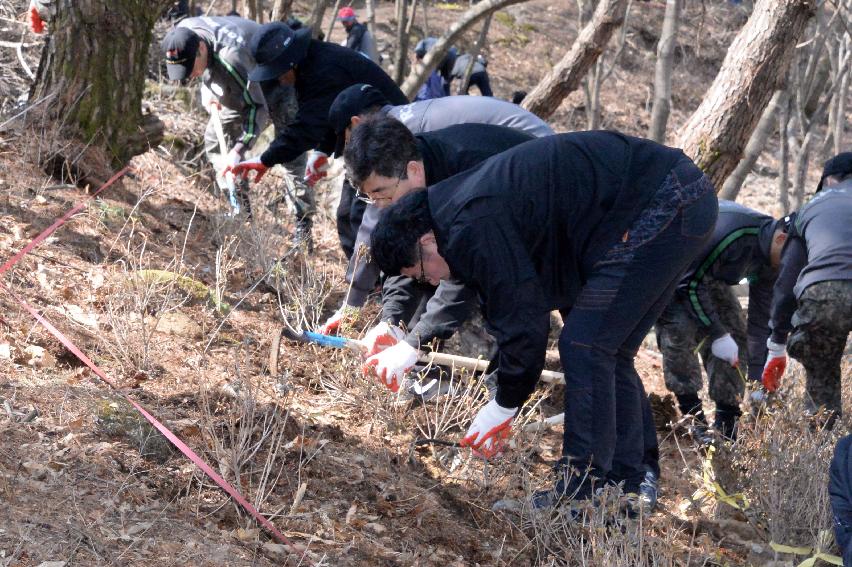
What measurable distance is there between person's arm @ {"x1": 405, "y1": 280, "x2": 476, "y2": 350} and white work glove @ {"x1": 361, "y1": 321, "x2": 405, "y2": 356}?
0.20m

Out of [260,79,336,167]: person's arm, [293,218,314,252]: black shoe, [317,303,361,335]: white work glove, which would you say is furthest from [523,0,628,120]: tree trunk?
[317,303,361,335]: white work glove

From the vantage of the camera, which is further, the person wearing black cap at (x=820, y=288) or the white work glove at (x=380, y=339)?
the person wearing black cap at (x=820, y=288)

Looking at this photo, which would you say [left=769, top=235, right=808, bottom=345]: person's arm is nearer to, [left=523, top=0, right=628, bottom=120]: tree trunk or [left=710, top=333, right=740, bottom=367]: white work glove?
[left=710, top=333, right=740, bottom=367]: white work glove

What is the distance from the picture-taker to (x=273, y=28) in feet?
17.4

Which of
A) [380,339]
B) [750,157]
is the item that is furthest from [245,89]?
[750,157]

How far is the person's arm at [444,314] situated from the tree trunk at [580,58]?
4278 millimetres

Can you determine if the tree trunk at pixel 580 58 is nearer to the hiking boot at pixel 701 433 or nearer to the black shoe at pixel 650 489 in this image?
the hiking boot at pixel 701 433

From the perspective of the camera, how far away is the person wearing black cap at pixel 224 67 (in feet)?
19.6

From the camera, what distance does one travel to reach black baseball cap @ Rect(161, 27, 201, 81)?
233 inches

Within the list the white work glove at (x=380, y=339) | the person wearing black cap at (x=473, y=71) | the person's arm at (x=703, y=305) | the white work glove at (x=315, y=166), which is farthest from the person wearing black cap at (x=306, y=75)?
the person wearing black cap at (x=473, y=71)

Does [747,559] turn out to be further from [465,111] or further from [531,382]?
[465,111]

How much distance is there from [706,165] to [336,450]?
11.1 ft

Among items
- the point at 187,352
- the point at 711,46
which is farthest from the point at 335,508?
the point at 711,46

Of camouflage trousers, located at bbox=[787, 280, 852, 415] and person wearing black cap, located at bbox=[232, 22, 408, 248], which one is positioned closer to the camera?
camouflage trousers, located at bbox=[787, 280, 852, 415]
